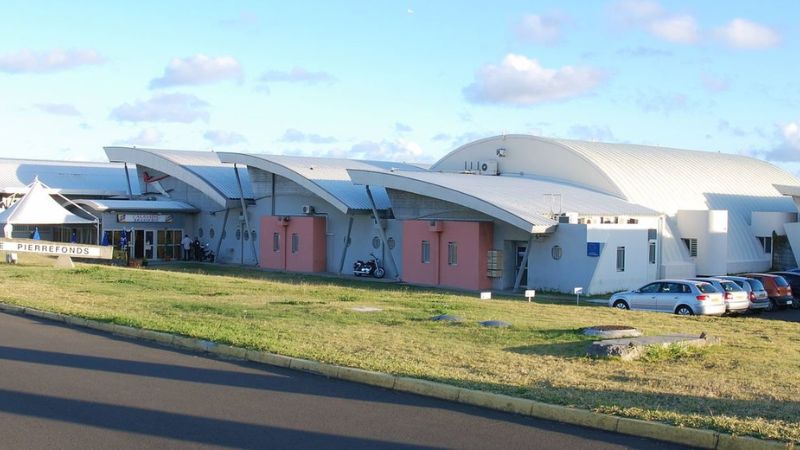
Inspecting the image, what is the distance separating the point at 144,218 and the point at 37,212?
610cm

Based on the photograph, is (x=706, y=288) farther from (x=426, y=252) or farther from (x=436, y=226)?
(x=426, y=252)

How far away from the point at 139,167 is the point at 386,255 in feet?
74.3

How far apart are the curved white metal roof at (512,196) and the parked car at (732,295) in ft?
23.8

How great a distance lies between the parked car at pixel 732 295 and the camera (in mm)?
→ 27641

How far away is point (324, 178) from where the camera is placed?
4562 cm

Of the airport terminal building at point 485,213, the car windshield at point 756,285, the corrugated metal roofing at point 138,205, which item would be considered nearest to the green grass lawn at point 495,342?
the car windshield at point 756,285

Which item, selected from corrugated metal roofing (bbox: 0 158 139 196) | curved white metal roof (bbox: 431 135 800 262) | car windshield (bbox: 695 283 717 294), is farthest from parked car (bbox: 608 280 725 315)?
corrugated metal roofing (bbox: 0 158 139 196)

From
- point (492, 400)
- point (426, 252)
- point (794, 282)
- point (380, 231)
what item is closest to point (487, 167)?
point (380, 231)

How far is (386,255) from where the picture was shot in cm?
4175

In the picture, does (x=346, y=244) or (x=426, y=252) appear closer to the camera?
(x=426, y=252)

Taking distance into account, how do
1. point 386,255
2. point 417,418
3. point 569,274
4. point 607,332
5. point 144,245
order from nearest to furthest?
point 417,418
point 607,332
point 569,274
point 386,255
point 144,245

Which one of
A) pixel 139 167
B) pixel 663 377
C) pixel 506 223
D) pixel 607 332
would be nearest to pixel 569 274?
pixel 506 223

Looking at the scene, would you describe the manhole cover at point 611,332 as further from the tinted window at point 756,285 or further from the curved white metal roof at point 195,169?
the curved white metal roof at point 195,169

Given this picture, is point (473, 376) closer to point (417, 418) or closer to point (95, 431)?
point (417, 418)
